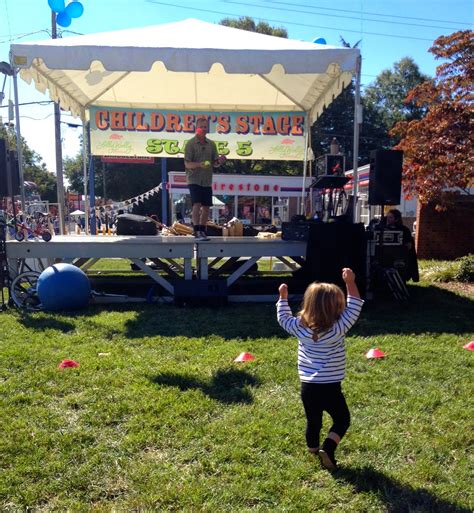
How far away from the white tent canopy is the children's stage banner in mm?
203

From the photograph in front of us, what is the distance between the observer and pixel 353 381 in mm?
4191

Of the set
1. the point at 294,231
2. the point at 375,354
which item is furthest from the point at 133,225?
the point at 375,354

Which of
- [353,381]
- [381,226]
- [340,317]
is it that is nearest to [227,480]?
[340,317]

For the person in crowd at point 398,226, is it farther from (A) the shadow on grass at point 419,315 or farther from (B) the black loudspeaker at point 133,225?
(B) the black loudspeaker at point 133,225

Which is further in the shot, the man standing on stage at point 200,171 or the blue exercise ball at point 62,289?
the man standing on stage at point 200,171

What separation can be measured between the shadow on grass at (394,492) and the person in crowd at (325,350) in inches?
5.0

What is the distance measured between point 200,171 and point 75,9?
5254 millimetres

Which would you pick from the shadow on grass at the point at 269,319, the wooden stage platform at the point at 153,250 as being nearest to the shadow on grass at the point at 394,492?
the shadow on grass at the point at 269,319

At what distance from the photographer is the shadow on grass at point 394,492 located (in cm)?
251

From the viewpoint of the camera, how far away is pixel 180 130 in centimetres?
1125

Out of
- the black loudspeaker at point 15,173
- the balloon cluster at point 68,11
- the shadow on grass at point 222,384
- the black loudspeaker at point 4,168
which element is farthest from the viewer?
the balloon cluster at point 68,11

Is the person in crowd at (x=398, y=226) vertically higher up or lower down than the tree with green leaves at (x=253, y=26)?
lower down

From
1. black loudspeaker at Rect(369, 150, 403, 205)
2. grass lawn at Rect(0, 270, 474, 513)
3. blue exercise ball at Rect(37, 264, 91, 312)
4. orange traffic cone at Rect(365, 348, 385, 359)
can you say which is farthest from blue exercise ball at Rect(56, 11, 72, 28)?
orange traffic cone at Rect(365, 348, 385, 359)

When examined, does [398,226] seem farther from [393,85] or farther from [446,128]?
[393,85]
